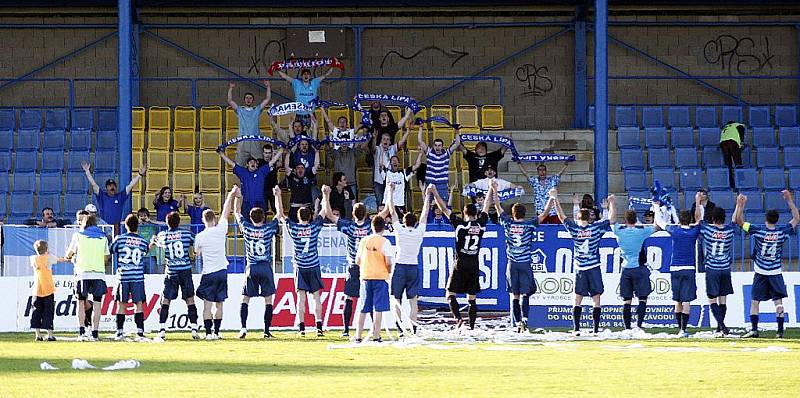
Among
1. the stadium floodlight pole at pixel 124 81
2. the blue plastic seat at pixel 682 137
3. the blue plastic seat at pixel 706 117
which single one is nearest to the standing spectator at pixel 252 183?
the stadium floodlight pole at pixel 124 81

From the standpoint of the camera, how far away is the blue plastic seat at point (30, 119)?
106 ft

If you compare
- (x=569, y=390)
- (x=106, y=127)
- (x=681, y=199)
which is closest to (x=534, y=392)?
(x=569, y=390)

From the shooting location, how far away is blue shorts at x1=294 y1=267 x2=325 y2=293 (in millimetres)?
22219

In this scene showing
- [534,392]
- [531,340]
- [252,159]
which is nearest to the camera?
[534,392]

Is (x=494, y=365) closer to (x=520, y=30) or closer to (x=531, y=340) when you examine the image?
(x=531, y=340)

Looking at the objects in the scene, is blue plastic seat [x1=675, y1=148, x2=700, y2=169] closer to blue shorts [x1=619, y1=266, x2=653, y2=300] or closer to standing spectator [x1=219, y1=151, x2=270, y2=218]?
standing spectator [x1=219, y1=151, x2=270, y2=218]

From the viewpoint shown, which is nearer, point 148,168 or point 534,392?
→ point 534,392

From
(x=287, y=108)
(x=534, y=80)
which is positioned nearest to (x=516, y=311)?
(x=287, y=108)

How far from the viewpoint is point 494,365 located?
1683 cm

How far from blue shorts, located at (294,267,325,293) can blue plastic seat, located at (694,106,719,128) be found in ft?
44.0

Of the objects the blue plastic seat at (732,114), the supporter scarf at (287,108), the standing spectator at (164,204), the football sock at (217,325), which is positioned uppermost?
the blue plastic seat at (732,114)

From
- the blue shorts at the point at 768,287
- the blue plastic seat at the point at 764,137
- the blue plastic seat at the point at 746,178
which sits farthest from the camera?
the blue plastic seat at the point at 764,137

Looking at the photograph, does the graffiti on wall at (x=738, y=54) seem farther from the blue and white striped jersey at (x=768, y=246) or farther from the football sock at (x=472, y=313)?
the football sock at (x=472, y=313)

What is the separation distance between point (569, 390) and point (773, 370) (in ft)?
10.5
